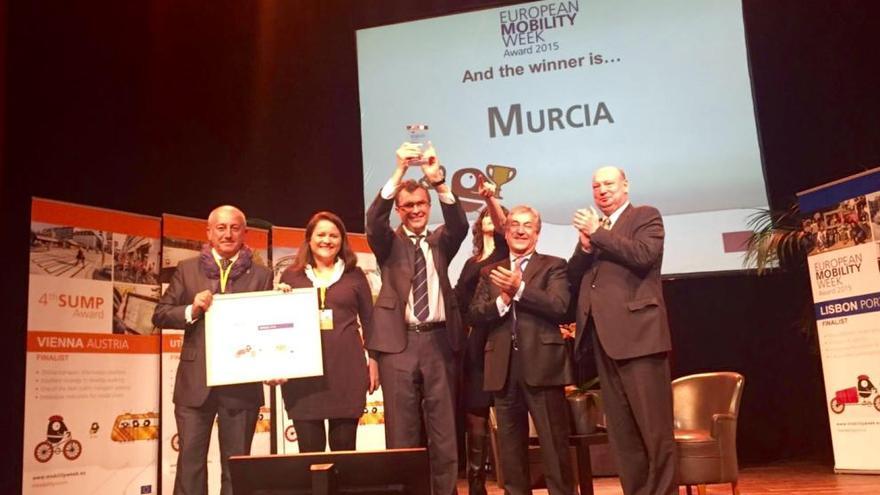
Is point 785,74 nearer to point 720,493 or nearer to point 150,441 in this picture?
point 720,493

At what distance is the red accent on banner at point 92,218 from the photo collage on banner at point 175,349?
0.41 ft

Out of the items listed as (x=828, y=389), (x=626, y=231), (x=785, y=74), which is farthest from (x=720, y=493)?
(x=785, y=74)

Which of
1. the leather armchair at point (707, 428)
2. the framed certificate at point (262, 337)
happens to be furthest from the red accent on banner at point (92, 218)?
the leather armchair at point (707, 428)

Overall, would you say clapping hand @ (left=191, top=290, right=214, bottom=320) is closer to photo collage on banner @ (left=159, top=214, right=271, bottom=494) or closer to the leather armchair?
photo collage on banner @ (left=159, top=214, right=271, bottom=494)

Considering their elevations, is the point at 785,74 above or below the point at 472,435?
above

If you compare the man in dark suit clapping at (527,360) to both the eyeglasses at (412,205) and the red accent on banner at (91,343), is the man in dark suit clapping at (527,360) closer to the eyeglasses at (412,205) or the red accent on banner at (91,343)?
the eyeglasses at (412,205)

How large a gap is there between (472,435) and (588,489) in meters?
0.82

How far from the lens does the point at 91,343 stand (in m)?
5.01

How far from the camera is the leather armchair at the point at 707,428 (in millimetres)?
3861

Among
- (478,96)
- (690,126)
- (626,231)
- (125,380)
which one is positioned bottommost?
(125,380)

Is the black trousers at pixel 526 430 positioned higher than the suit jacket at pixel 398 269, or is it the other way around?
the suit jacket at pixel 398 269

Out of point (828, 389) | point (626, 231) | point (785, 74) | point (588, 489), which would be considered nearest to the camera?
point (626, 231)

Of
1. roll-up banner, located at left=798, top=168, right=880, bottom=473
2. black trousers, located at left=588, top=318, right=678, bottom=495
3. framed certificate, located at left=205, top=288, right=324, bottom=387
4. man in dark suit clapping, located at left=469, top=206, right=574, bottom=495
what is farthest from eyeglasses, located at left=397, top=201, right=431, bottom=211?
roll-up banner, located at left=798, top=168, right=880, bottom=473

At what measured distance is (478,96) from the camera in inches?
250
